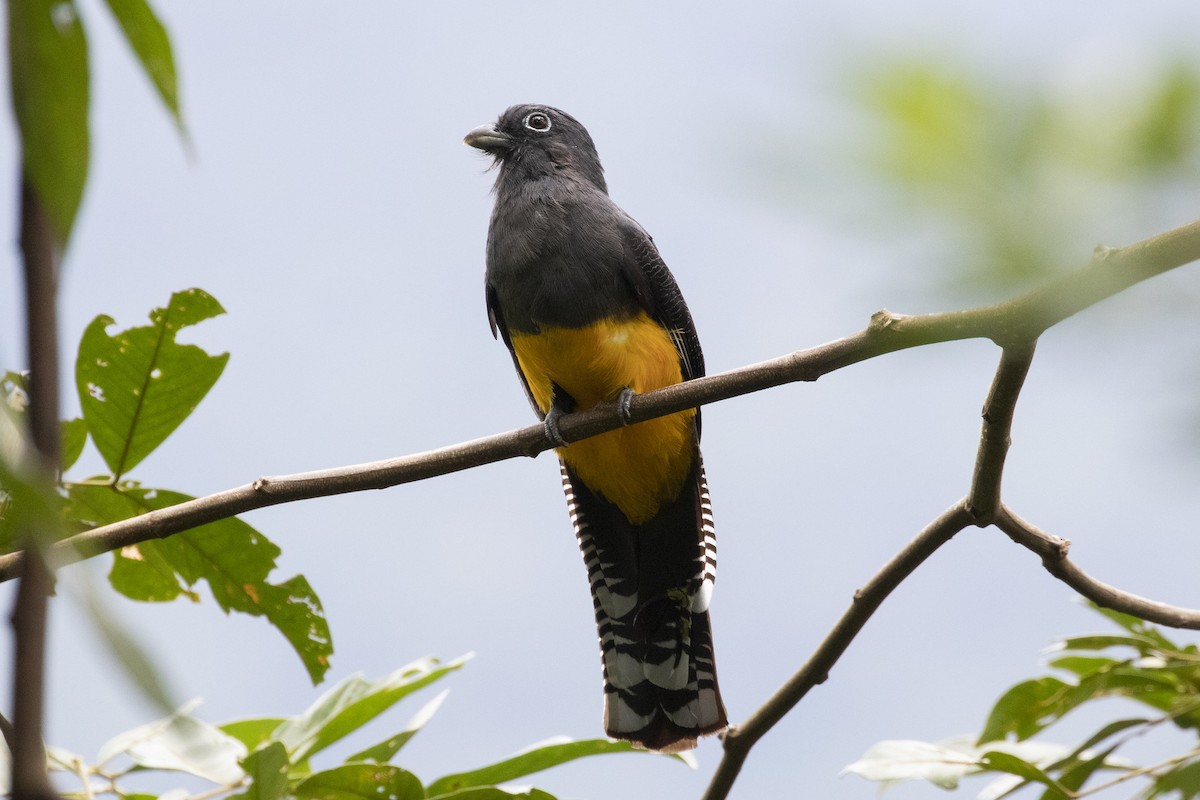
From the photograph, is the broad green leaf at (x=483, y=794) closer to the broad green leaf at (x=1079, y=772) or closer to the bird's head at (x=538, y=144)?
the broad green leaf at (x=1079, y=772)

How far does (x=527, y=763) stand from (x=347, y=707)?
48 cm

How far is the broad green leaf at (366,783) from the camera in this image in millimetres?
2809

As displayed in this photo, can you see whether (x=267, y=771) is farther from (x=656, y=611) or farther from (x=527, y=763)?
(x=656, y=611)

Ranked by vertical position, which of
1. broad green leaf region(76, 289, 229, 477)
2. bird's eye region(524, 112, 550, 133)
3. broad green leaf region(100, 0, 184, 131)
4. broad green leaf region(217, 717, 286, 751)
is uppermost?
bird's eye region(524, 112, 550, 133)

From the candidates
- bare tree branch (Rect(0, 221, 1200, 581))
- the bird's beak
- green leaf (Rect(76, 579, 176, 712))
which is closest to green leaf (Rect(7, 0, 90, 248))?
green leaf (Rect(76, 579, 176, 712))

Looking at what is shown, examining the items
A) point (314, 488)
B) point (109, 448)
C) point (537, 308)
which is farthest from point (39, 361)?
point (537, 308)

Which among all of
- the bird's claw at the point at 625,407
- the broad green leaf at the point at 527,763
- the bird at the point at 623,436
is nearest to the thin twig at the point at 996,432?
the bird's claw at the point at 625,407

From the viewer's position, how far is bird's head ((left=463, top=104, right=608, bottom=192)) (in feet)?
18.7

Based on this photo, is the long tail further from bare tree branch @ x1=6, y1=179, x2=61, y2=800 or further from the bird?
bare tree branch @ x1=6, y1=179, x2=61, y2=800

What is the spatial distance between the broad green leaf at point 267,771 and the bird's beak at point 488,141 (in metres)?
3.80

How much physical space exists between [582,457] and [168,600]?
1897 mm

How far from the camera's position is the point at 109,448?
3428 millimetres

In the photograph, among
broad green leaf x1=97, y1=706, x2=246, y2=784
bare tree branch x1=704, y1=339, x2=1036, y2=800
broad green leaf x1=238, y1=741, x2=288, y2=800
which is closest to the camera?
broad green leaf x1=238, y1=741, x2=288, y2=800

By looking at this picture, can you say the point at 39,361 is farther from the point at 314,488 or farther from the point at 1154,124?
the point at 314,488
